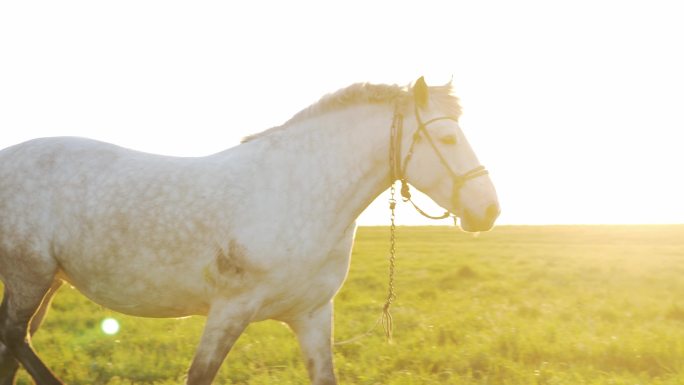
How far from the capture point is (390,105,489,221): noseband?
13.1 feet

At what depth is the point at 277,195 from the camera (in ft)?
13.6

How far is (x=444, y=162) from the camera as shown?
406cm

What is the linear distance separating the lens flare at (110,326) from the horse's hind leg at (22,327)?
4.22 m

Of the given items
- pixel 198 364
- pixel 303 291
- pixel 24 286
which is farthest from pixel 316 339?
pixel 24 286

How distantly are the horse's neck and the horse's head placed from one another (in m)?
0.19

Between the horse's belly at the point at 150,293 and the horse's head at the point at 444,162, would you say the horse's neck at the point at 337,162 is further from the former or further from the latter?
the horse's belly at the point at 150,293

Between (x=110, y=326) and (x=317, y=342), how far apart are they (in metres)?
6.00

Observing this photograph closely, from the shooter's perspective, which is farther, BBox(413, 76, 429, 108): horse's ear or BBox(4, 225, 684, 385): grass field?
BBox(4, 225, 684, 385): grass field

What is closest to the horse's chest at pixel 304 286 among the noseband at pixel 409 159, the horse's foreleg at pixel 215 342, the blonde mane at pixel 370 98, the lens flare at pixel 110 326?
the horse's foreleg at pixel 215 342

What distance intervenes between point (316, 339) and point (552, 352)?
383 cm

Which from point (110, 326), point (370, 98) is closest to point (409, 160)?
point (370, 98)

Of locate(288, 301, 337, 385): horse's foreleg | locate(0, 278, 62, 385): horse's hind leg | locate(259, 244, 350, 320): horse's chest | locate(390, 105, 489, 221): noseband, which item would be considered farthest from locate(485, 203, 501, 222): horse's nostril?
locate(0, 278, 62, 385): horse's hind leg

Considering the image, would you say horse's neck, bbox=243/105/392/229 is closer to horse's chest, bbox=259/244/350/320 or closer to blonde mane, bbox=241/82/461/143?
blonde mane, bbox=241/82/461/143

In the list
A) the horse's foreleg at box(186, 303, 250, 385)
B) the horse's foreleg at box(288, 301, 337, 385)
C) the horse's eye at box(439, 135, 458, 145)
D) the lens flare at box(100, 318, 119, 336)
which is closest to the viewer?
the horse's foreleg at box(186, 303, 250, 385)
